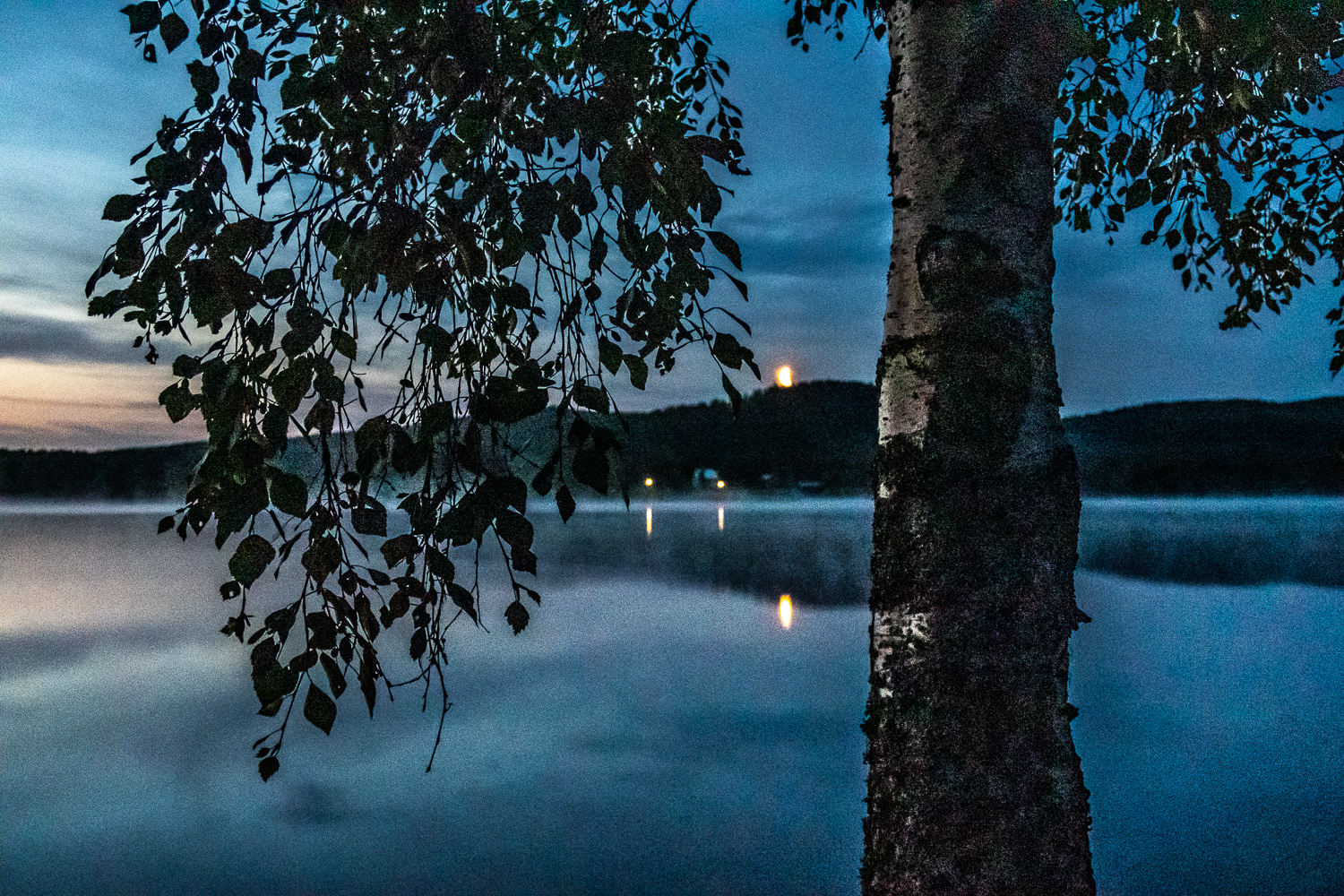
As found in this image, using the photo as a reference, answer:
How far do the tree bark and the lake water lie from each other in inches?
201

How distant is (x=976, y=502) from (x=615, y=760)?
814 cm

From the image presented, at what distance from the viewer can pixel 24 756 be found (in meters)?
10.1

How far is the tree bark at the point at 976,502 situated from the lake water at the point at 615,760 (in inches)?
201

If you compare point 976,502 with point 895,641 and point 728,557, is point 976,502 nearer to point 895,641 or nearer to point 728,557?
point 895,641

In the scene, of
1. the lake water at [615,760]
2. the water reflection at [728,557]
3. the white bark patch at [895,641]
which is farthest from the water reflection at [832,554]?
the white bark patch at [895,641]

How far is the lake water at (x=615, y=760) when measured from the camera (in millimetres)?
6707

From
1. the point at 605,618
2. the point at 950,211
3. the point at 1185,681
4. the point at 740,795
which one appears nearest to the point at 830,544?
the point at 605,618

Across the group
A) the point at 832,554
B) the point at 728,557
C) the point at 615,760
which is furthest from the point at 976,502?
the point at 832,554

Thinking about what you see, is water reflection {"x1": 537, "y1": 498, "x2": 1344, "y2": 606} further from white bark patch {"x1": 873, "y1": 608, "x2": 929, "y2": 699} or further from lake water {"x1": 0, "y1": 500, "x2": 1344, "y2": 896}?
white bark patch {"x1": 873, "y1": 608, "x2": 929, "y2": 699}

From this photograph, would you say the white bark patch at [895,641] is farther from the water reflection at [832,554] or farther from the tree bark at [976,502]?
the water reflection at [832,554]

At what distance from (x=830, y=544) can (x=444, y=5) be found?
3695cm

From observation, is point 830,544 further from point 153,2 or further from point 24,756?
point 153,2

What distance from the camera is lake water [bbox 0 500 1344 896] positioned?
671cm

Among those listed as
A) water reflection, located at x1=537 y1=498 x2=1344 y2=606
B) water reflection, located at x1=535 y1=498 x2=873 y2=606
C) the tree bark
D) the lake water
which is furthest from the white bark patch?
water reflection, located at x1=537 y1=498 x2=1344 y2=606
